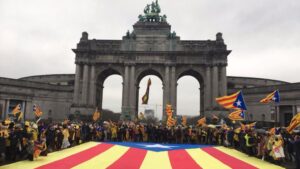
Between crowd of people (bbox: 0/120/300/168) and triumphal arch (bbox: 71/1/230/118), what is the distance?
23650 millimetres

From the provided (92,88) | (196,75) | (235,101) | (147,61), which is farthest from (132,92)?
(235,101)

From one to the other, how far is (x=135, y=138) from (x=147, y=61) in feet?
88.5

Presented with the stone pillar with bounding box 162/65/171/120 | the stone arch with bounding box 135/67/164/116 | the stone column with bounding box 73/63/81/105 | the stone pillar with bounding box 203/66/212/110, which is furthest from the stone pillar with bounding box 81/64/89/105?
the stone pillar with bounding box 203/66/212/110

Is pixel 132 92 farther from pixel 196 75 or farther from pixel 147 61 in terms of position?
pixel 196 75

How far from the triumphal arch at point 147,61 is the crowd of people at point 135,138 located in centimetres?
2365

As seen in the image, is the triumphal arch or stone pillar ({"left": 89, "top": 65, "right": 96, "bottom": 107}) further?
stone pillar ({"left": 89, "top": 65, "right": 96, "bottom": 107})

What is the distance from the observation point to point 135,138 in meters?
29.5

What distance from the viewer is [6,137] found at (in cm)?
1476

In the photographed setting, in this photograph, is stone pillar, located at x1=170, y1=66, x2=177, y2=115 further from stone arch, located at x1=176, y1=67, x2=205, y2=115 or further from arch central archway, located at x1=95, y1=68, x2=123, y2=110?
arch central archway, located at x1=95, y1=68, x2=123, y2=110

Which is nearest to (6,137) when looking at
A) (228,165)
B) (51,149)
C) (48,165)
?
(48,165)

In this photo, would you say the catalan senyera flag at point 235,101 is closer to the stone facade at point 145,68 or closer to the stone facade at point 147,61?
the stone facade at point 145,68

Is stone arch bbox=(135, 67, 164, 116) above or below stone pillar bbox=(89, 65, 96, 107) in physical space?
above

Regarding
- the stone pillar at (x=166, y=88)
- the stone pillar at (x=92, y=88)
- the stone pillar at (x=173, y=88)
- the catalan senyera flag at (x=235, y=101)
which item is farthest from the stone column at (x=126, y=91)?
the catalan senyera flag at (x=235, y=101)

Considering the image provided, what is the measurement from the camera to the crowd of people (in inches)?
606
